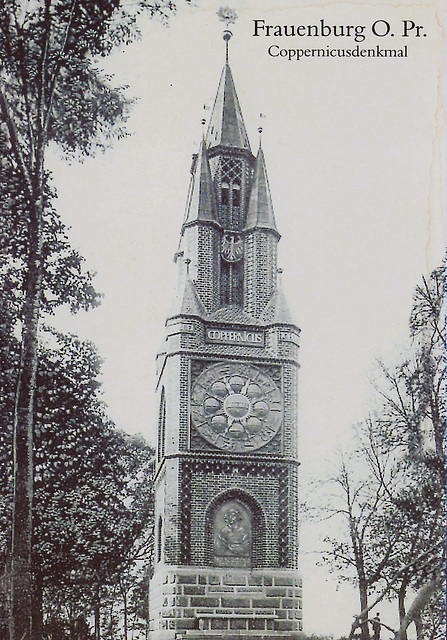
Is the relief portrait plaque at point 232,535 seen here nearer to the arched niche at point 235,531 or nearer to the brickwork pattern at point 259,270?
the arched niche at point 235,531

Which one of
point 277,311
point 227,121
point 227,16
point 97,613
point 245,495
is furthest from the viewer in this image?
point 227,121

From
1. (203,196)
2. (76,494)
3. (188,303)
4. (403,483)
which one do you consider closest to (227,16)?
(203,196)

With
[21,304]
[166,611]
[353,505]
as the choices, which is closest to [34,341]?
[21,304]

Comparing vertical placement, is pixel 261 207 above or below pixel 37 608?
above

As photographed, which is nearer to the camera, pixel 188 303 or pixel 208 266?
pixel 188 303

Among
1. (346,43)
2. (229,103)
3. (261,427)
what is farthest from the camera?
(261,427)

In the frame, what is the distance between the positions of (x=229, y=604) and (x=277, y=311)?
480 centimetres

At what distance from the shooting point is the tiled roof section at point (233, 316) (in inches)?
639

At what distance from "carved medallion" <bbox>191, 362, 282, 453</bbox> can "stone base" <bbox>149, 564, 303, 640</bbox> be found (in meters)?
1.97

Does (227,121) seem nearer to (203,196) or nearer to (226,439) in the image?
(203,196)

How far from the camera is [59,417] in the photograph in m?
14.4

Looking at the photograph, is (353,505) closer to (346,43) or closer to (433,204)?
(433,204)

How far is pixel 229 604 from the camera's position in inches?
572

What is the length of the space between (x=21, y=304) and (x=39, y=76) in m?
3.19
